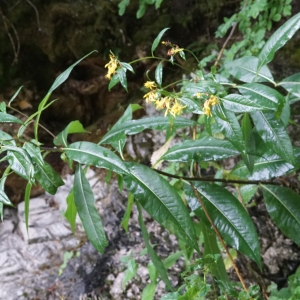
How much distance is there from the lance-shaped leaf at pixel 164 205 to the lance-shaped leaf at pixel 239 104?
207mm

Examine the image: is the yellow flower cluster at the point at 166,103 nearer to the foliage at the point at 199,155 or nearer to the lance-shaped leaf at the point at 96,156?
the foliage at the point at 199,155

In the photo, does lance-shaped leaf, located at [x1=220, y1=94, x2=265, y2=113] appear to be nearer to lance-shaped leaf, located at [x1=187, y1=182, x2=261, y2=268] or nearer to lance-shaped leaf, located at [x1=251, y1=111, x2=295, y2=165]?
lance-shaped leaf, located at [x1=251, y1=111, x2=295, y2=165]

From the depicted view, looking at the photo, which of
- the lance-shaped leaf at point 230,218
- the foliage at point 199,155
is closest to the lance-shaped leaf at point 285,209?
the foliage at point 199,155

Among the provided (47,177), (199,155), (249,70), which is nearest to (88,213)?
(47,177)

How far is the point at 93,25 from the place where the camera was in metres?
2.28

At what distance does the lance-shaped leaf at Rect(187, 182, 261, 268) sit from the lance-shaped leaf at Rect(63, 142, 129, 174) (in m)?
0.25

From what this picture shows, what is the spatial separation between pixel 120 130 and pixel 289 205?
437mm

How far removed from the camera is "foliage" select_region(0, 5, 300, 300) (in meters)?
0.59

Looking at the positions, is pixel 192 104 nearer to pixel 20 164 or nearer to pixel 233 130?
pixel 233 130

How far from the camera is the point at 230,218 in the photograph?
74 cm

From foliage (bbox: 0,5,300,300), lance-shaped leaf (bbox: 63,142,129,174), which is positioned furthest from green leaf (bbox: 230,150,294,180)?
lance-shaped leaf (bbox: 63,142,129,174)

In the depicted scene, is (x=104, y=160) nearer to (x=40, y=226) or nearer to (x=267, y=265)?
(x=267, y=265)

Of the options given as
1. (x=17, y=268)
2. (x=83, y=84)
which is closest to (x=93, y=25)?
(x=83, y=84)

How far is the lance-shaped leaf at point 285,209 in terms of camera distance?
2.55 feet
